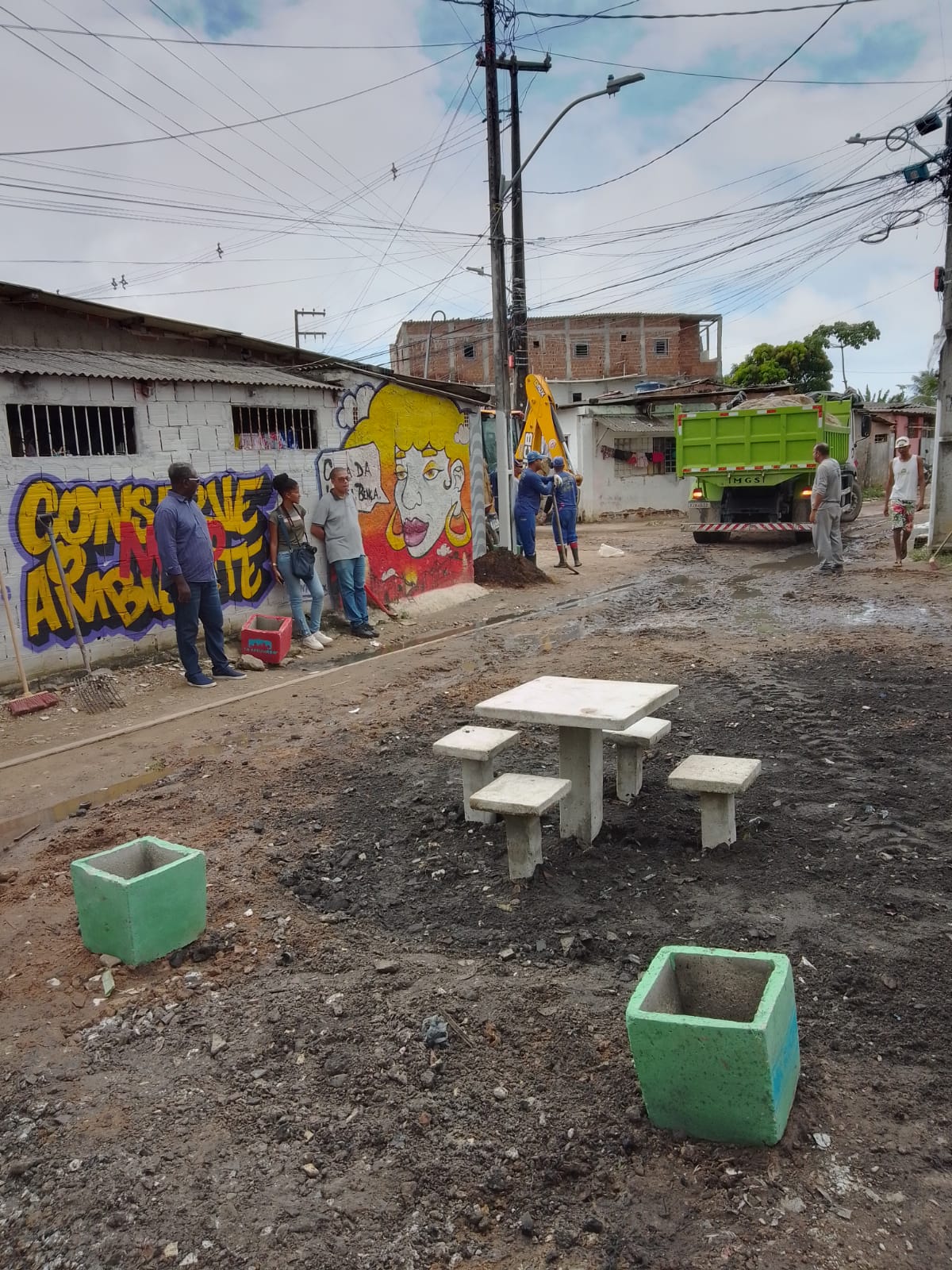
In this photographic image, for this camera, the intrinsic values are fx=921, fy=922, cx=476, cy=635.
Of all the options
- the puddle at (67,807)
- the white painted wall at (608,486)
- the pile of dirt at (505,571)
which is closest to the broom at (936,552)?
the pile of dirt at (505,571)

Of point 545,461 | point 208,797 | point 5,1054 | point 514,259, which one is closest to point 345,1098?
point 5,1054

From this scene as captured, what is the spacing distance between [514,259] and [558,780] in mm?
15924

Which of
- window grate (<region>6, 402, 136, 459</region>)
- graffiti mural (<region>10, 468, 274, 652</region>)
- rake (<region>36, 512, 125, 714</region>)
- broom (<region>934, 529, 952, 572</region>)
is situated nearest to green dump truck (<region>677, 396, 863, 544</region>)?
broom (<region>934, 529, 952, 572</region>)

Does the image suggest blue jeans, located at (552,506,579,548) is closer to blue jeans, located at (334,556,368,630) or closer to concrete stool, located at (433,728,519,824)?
blue jeans, located at (334,556,368,630)

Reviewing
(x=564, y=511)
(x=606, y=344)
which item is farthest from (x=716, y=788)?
Answer: (x=606, y=344)

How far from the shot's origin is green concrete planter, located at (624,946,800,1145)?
2.28 meters

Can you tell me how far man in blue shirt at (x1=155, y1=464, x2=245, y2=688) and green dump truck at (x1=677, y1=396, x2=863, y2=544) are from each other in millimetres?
10822

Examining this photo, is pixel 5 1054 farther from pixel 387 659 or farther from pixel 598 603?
pixel 598 603

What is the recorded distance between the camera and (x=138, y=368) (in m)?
8.35

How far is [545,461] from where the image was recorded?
46.5 ft

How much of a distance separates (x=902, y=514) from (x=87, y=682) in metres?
10.2

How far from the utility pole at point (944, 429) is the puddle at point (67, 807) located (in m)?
12.3

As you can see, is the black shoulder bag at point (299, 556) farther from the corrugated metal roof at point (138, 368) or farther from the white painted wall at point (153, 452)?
the corrugated metal roof at point (138, 368)

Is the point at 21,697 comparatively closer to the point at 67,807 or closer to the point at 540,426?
the point at 67,807
